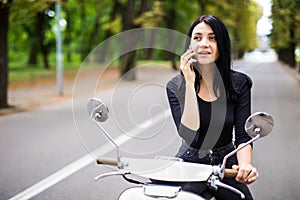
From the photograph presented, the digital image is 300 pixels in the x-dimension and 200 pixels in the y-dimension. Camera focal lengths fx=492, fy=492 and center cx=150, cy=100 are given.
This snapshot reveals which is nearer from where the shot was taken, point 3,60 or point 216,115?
point 216,115

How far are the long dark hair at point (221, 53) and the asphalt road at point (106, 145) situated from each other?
0.26 metres

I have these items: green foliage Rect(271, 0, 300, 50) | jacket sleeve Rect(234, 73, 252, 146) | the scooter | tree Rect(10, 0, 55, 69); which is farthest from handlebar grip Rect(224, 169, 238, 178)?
tree Rect(10, 0, 55, 69)

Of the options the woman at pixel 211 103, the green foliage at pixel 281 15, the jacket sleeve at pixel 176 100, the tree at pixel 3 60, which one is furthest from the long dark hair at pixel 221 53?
the tree at pixel 3 60

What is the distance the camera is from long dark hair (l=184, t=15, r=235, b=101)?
2512 mm

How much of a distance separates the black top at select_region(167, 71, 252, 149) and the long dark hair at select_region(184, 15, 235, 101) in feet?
0.14

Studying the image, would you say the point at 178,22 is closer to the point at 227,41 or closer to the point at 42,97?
the point at 42,97

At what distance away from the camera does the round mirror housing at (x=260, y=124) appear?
2193 millimetres

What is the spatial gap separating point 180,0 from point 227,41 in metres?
32.8

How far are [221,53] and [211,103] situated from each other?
27 cm

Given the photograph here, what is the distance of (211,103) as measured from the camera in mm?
2617

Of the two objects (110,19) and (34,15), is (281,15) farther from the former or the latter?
(110,19)

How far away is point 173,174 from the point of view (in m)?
2.28

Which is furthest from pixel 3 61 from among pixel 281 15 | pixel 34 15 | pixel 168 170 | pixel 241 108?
pixel 168 170

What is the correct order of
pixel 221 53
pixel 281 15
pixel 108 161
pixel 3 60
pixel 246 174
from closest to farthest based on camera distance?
pixel 246 174 < pixel 108 161 < pixel 221 53 < pixel 281 15 < pixel 3 60
